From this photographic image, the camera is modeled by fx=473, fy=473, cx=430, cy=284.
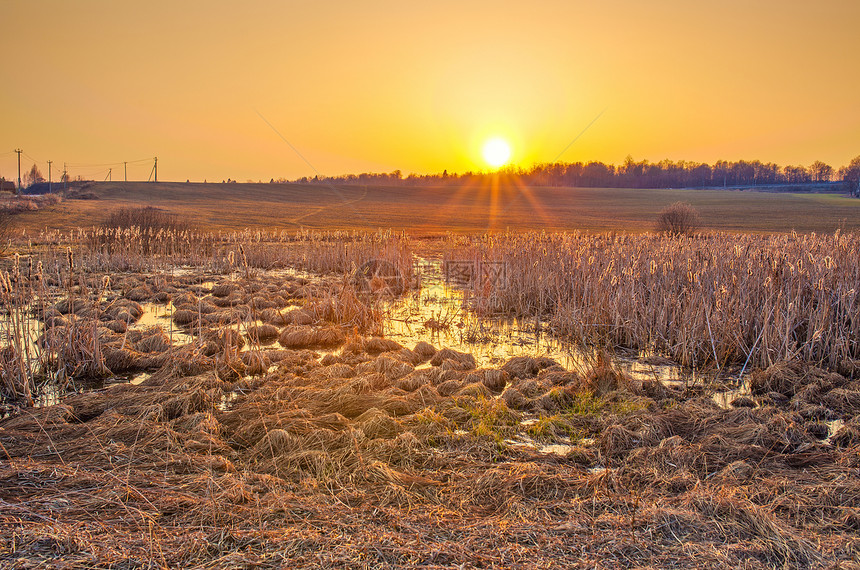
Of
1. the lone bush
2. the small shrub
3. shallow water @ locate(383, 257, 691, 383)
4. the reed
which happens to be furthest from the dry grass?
the lone bush

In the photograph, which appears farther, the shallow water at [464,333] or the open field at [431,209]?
the open field at [431,209]

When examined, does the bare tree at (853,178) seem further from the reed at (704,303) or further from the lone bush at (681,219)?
the reed at (704,303)

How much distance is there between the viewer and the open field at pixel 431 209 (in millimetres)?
35906

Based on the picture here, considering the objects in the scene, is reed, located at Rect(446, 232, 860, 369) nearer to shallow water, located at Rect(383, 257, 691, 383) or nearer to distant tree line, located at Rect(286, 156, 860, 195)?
shallow water, located at Rect(383, 257, 691, 383)

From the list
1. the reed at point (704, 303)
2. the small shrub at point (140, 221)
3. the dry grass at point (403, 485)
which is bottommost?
the dry grass at point (403, 485)

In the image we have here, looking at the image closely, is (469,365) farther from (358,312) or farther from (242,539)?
(242,539)

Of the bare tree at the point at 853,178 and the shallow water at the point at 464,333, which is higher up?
the bare tree at the point at 853,178

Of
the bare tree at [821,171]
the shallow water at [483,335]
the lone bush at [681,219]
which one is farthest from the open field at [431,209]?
the bare tree at [821,171]

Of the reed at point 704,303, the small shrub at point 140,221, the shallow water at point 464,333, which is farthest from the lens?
the small shrub at point 140,221

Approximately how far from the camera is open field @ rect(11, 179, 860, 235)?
35.9 metres

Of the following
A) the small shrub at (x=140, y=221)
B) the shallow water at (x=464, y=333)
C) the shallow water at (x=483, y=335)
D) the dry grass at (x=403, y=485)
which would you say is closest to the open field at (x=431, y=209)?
the small shrub at (x=140, y=221)

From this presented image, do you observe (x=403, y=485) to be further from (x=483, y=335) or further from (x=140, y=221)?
(x=140, y=221)

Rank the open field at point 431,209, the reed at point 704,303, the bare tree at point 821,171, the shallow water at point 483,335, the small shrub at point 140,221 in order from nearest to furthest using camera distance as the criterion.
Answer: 1. the reed at point 704,303
2. the shallow water at point 483,335
3. the small shrub at point 140,221
4. the open field at point 431,209
5. the bare tree at point 821,171

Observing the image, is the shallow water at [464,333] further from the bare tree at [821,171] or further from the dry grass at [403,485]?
the bare tree at [821,171]
